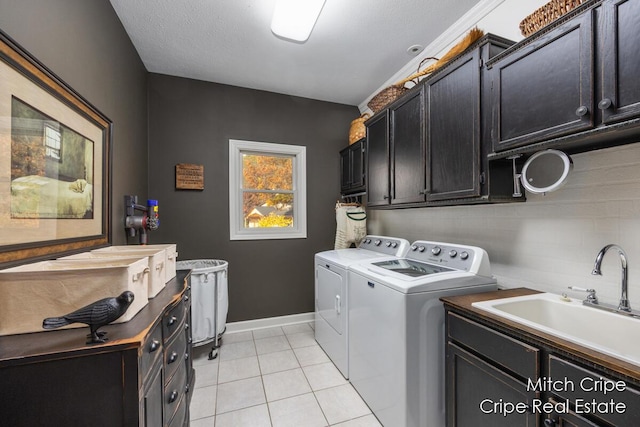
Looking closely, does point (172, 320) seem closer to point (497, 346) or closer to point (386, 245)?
point (497, 346)

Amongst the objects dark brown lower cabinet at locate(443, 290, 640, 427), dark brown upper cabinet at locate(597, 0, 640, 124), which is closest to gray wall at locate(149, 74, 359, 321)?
dark brown lower cabinet at locate(443, 290, 640, 427)

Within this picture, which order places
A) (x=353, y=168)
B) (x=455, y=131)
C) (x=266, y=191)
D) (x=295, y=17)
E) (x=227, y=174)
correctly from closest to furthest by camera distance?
(x=455, y=131), (x=295, y=17), (x=227, y=174), (x=353, y=168), (x=266, y=191)

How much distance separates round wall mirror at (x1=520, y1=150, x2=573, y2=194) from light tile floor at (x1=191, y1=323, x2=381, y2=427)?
170 centimetres

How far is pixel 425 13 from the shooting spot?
1974 mm

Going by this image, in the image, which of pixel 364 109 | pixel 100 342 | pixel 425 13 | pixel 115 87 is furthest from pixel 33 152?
pixel 364 109

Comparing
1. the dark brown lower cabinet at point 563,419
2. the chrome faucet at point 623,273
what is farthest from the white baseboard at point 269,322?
the chrome faucet at point 623,273

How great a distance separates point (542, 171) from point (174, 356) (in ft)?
6.91

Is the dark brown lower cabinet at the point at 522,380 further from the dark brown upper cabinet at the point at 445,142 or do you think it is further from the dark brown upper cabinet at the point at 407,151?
the dark brown upper cabinet at the point at 407,151

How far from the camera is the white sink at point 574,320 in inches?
43.1

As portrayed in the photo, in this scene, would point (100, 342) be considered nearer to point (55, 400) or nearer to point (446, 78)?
point (55, 400)

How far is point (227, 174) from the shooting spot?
3.02 m

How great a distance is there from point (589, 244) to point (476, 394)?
3.04ft

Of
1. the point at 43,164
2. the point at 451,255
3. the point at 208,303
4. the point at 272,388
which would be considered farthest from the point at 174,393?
the point at 451,255

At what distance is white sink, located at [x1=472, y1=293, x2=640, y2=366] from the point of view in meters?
1.10
